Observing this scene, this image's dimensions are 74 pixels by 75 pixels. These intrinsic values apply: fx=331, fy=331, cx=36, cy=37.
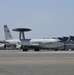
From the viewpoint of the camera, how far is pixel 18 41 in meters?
114

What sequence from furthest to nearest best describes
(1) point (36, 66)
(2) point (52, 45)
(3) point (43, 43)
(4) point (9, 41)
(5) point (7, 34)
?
(5) point (7, 34), (4) point (9, 41), (3) point (43, 43), (2) point (52, 45), (1) point (36, 66)

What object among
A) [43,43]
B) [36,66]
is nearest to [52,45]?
[43,43]

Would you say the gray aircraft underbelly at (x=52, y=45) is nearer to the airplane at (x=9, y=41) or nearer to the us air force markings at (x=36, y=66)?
the airplane at (x=9, y=41)

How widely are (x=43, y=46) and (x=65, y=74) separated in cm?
8805

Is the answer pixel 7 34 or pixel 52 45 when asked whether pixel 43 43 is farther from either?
pixel 7 34

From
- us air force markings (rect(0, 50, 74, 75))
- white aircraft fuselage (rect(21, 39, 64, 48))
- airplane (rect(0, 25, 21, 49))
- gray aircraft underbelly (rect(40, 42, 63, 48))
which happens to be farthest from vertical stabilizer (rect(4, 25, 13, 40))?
us air force markings (rect(0, 50, 74, 75))

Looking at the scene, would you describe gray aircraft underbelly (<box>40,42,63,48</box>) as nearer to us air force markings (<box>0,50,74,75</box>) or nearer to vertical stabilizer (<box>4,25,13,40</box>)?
vertical stabilizer (<box>4,25,13,40</box>)

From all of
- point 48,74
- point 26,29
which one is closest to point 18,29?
point 26,29

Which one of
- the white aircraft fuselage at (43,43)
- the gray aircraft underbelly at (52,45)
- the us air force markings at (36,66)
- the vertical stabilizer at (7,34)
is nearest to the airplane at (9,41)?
the vertical stabilizer at (7,34)

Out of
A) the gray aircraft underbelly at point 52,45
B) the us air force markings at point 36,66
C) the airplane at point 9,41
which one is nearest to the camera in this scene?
the us air force markings at point 36,66

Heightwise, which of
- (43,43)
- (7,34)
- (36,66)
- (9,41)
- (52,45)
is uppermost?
(7,34)

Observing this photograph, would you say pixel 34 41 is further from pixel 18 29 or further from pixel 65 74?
pixel 65 74

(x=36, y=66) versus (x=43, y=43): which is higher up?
(x=43, y=43)

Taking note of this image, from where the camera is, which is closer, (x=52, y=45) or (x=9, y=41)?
(x=52, y=45)
